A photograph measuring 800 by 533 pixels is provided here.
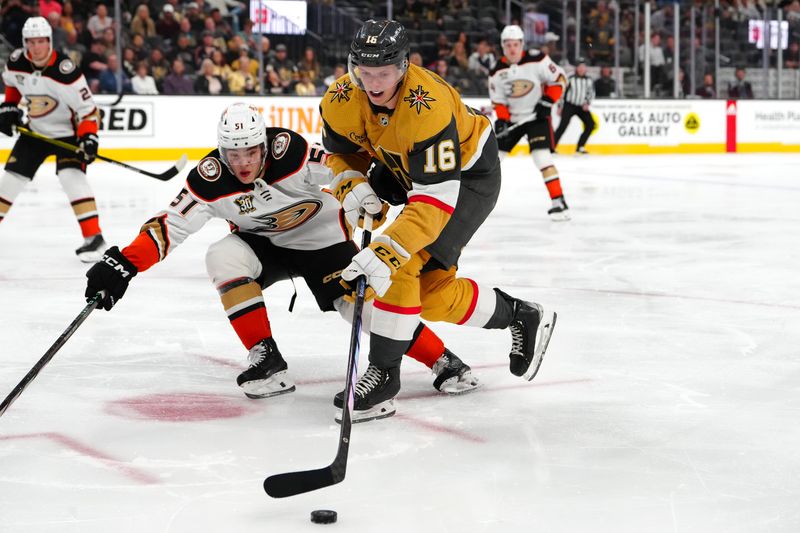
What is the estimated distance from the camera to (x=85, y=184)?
5.16 meters

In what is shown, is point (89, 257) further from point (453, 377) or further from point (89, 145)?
point (453, 377)

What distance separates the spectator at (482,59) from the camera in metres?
12.7

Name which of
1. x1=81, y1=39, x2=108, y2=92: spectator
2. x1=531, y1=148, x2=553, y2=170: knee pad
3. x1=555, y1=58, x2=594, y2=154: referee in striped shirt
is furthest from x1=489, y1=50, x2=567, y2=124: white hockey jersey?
x1=555, y1=58, x2=594, y2=154: referee in striped shirt

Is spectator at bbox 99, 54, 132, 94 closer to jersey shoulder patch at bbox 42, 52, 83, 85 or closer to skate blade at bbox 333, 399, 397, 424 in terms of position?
jersey shoulder patch at bbox 42, 52, 83, 85

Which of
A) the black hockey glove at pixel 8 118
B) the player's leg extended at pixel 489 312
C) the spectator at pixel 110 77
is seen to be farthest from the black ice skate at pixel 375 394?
the spectator at pixel 110 77

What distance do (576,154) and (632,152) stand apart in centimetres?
73

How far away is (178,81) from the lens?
35.0 feet

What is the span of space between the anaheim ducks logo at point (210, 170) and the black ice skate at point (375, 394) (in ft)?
2.00

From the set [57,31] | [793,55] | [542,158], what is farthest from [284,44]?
[793,55]

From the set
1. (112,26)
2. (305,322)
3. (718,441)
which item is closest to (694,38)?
(112,26)

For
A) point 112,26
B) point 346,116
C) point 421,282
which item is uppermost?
point 112,26

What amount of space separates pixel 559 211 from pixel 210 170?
4140mm

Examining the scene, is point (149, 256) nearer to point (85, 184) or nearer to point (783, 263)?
point (85, 184)

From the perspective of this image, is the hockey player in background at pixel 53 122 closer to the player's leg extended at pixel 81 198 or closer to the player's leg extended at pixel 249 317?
the player's leg extended at pixel 81 198
